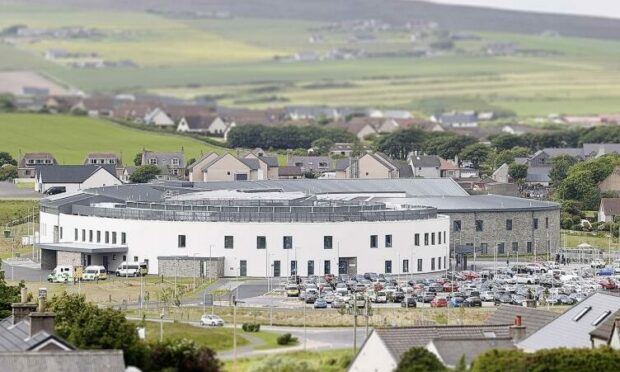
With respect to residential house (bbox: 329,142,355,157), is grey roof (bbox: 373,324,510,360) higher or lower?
lower

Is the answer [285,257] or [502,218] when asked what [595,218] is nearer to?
[502,218]

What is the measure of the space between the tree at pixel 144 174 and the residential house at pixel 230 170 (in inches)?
137

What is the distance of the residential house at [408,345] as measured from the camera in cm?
4175

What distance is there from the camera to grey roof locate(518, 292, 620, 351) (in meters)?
44.2

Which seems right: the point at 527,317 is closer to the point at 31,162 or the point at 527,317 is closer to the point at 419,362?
the point at 419,362

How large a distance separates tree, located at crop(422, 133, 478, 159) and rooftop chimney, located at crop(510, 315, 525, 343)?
307ft

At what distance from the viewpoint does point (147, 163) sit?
12756cm

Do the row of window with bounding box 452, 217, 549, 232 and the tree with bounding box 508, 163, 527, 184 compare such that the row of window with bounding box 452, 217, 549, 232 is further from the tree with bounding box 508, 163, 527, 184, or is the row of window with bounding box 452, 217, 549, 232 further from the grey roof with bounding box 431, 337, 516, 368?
the grey roof with bounding box 431, 337, 516, 368

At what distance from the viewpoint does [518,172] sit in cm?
12538

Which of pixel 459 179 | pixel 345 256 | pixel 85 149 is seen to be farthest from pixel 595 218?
pixel 85 149

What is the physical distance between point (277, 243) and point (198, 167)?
38028 millimetres

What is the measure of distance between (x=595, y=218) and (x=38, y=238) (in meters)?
31.2

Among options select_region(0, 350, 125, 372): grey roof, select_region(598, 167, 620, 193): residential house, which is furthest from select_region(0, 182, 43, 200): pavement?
select_region(0, 350, 125, 372): grey roof

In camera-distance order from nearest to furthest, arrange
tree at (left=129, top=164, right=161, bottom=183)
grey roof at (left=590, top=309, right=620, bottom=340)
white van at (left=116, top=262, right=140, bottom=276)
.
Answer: grey roof at (left=590, top=309, right=620, bottom=340) < white van at (left=116, top=262, right=140, bottom=276) < tree at (left=129, top=164, right=161, bottom=183)
